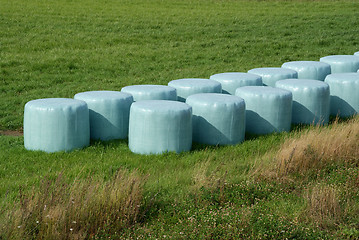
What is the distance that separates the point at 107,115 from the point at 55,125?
1.02 metres

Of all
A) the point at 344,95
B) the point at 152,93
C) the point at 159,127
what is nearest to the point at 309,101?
the point at 344,95

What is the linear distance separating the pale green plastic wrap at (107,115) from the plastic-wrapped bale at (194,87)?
1.42m

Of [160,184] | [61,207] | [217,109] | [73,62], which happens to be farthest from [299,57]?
[61,207]

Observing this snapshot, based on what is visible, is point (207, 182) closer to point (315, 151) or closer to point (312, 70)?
point (315, 151)

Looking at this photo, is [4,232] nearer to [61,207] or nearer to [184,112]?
[61,207]

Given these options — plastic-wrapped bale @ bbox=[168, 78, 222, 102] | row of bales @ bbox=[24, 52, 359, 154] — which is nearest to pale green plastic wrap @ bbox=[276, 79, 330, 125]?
row of bales @ bbox=[24, 52, 359, 154]

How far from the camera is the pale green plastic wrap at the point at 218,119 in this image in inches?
332

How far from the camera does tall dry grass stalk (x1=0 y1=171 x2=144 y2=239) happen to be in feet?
16.9

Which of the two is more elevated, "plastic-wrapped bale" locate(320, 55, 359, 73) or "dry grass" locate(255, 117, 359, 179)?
"plastic-wrapped bale" locate(320, 55, 359, 73)

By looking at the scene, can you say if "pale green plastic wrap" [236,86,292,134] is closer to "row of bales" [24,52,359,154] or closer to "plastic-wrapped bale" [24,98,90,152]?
"row of bales" [24,52,359,154]

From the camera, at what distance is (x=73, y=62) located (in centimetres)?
1650

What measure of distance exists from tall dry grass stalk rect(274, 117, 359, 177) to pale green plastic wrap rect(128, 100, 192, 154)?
4.99 feet

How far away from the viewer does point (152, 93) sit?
9234mm

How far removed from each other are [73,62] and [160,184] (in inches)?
421
